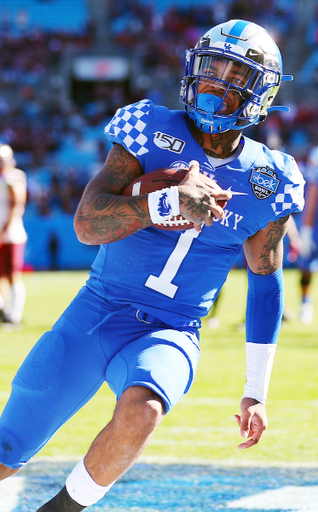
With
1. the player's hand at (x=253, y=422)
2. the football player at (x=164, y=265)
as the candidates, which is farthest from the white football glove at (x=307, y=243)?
the player's hand at (x=253, y=422)

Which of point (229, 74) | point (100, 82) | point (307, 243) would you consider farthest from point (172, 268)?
point (100, 82)

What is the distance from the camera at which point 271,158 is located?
7.96ft

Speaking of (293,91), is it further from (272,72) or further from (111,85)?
(272,72)

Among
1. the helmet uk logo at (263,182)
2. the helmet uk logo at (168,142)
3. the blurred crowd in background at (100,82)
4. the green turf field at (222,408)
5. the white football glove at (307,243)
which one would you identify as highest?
the helmet uk logo at (168,142)

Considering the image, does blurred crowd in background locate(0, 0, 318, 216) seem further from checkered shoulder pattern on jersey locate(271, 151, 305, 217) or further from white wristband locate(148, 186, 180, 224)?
white wristband locate(148, 186, 180, 224)

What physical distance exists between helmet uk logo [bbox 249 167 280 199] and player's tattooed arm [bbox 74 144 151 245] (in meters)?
0.48

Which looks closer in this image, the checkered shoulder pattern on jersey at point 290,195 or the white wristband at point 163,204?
the white wristband at point 163,204

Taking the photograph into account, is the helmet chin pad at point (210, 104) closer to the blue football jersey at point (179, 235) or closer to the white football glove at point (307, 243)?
the blue football jersey at point (179, 235)

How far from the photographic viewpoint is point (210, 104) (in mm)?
2303

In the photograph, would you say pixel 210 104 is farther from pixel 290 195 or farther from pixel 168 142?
pixel 290 195

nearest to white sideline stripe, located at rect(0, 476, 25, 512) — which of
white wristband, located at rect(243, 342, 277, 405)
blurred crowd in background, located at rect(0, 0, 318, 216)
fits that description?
white wristband, located at rect(243, 342, 277, 405)

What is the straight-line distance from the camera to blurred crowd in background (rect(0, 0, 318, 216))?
2022cm

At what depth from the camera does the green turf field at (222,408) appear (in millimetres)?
3299

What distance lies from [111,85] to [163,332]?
74.9 feet
